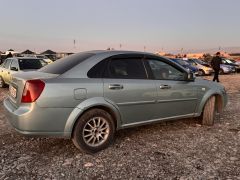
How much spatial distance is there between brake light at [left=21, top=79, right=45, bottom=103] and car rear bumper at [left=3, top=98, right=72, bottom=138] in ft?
0.28

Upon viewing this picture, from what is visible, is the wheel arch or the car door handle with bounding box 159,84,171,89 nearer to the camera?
the wheel arch

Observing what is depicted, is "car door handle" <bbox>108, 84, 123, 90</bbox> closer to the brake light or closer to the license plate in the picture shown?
the brake light

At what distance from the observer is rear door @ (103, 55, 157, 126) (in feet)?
14.9

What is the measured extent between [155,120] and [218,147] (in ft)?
3.82

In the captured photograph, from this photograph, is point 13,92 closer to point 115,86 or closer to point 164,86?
point 115,86

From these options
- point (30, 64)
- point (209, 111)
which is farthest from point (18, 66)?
point (209, 111)

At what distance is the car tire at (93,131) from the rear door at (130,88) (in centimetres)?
28

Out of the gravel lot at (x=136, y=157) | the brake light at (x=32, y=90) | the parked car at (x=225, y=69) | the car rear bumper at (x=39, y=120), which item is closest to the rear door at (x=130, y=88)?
the gravel lot at (x=136, y=157)

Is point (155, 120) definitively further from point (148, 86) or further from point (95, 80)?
point (95, 80)

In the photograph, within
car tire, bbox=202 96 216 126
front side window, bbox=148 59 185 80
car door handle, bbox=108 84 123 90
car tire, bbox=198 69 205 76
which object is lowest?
car tire, bbox=198 69 205 76

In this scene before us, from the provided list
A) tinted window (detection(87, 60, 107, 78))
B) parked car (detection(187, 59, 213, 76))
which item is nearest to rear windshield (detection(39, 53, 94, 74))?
tinted window (detection(87, 60, 107, 78))

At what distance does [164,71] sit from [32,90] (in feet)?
8.26

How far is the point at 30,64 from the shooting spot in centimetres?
1136

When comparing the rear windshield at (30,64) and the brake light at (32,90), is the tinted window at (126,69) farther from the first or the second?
the rear windshield at (30,64)
